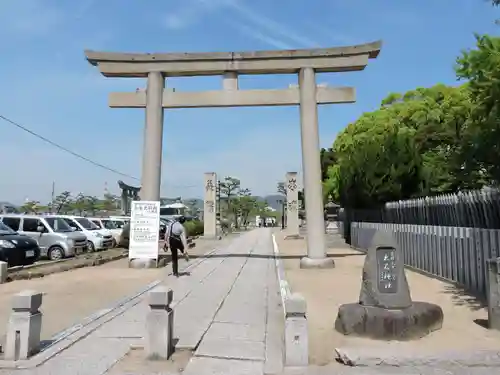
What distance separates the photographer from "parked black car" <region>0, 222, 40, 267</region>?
46.6ft

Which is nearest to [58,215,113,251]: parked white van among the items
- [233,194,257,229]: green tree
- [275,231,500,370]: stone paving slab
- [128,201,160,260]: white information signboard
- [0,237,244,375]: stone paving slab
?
[128,201,160,260]: white information signboard

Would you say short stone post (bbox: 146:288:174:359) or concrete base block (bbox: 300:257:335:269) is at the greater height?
concrete base block (bbox: 300:257:335:269)

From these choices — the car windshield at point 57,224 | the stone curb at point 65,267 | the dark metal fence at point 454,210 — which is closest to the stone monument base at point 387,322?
the dark metal fence at point 454,210

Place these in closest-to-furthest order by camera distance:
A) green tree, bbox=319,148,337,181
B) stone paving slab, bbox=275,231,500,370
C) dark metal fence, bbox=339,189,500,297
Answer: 1. stone paving slab, bbox=275,231,500,370
2. dark metal fence, bbox=339,189,500,297
3. green tree, bbox=319,148,337,181

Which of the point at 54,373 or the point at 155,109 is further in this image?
the point at 155,109

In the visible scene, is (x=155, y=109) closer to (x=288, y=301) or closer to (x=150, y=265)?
(x=150, y=265)

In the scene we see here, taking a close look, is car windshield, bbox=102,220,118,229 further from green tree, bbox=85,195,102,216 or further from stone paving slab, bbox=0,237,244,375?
green tree, bbox=85,195,102,216

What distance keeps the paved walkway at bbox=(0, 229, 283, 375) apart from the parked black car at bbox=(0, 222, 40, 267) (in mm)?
5922

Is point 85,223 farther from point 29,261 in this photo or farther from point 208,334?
point 208,334

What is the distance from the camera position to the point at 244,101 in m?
15.7

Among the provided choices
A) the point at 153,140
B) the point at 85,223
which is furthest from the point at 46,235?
the point at 153,140

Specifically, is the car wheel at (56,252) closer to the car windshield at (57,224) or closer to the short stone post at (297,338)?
the car windshield at (57,224)

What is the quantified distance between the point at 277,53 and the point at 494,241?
30.0 feet

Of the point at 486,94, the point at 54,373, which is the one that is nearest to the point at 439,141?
the point at 486,94
